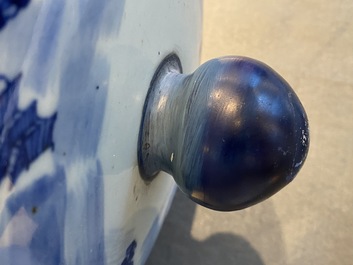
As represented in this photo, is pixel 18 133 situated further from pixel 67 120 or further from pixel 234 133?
pixel 234 133

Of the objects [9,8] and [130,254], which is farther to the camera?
[130,254]

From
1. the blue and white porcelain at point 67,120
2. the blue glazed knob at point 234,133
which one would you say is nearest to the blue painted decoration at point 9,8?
the blue and white porcelain at point 67,120

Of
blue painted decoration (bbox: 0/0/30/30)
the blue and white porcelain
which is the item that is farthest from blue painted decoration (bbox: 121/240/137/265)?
blue painted decoration (bbox: 0/0/30/30)

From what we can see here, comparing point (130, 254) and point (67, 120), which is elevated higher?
point (67, 120)

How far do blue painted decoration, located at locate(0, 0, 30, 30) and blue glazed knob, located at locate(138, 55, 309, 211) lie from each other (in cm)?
12

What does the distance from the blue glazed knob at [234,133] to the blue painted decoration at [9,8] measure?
0.12 meters

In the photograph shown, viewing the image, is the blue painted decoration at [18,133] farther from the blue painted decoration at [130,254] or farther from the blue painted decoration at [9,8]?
the blue painted decoration at [130,254]

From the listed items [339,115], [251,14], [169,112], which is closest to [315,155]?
[339,115]

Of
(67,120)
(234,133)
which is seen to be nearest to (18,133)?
(67,120)

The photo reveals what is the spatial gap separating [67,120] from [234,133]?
0.35ft

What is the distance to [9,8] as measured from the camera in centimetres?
31

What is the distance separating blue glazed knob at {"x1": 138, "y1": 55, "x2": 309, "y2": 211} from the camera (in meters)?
0.35

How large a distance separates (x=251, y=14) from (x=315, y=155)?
0.90 ft

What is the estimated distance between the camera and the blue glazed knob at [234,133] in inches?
13.8
